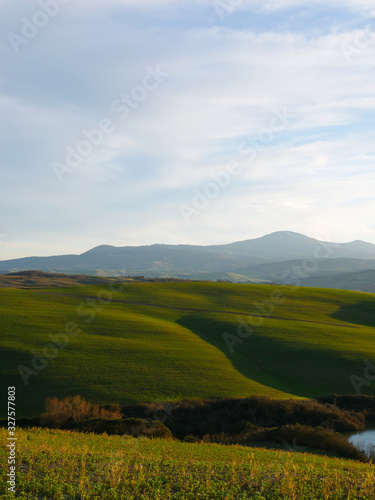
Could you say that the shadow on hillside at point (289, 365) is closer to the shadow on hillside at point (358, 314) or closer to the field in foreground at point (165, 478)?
the shadow on hillside at point (358, 314)

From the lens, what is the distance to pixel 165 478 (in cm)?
1448

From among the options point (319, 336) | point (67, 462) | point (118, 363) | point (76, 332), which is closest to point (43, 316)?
point (76, 332)

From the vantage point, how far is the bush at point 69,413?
3059cm

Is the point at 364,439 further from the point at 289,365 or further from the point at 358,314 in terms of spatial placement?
the point at 358,314

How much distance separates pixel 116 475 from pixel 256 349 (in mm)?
46485

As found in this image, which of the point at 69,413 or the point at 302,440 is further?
the point at 69,413

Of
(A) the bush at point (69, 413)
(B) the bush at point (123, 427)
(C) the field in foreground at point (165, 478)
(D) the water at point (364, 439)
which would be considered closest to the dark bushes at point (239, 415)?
(D) the water at point (364, 439)

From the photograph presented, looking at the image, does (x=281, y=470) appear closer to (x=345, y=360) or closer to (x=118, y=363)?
(x=118, y=363)

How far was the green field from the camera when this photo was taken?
41.9 m

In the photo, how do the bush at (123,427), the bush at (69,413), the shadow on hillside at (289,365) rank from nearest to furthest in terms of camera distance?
1. the bush at (123,427)
2. the bush at (69,413)
3. the shadow on hillside at (289,365)

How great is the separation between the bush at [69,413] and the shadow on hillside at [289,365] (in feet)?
69.2

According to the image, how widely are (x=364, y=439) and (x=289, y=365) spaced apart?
1927 centimetres

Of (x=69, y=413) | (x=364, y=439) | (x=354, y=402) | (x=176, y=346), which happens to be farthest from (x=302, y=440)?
(x=176, y=346)

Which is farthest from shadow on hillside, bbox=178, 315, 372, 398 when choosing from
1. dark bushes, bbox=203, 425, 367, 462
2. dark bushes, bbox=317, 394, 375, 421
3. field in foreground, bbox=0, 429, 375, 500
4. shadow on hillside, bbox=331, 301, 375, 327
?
field in foreground, bbox=0, 429, 375, 500
